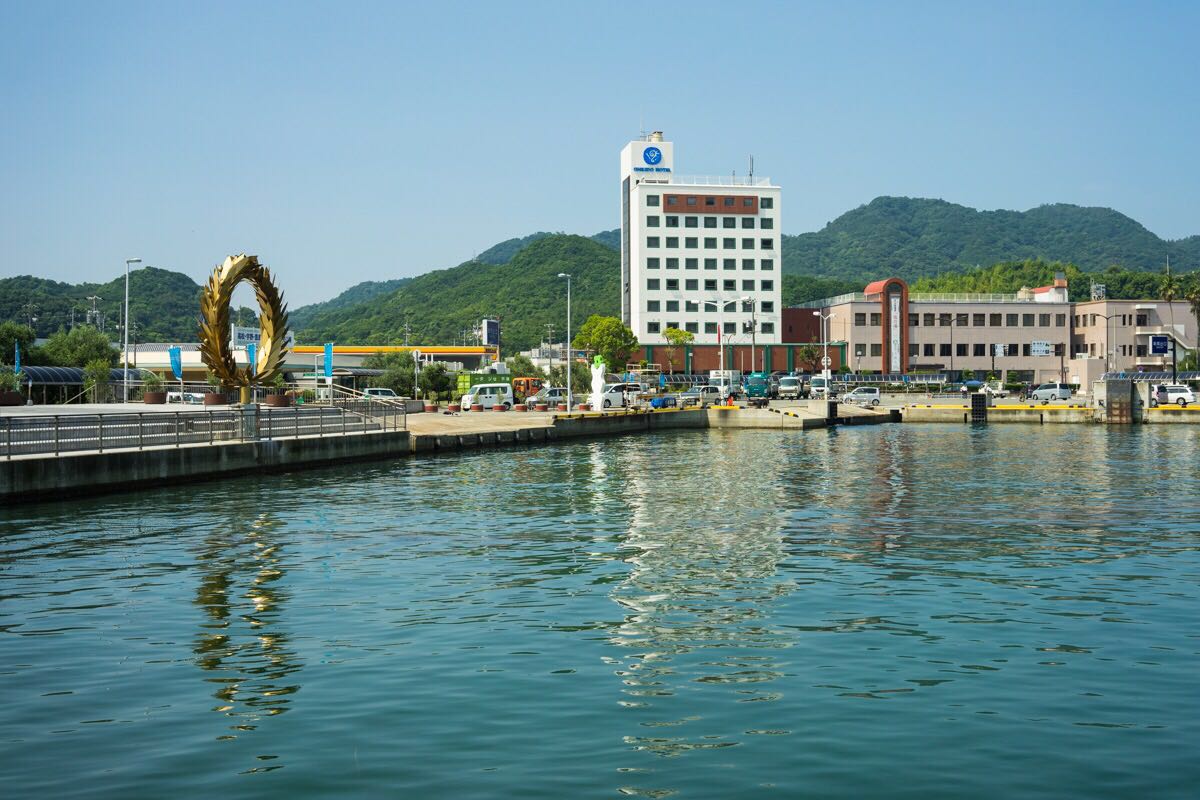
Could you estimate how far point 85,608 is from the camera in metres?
16.9

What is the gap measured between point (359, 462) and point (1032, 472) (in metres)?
28.8

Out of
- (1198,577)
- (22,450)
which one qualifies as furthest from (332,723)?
(22,450)

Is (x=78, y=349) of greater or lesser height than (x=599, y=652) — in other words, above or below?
above

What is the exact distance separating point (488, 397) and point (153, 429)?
162 feet

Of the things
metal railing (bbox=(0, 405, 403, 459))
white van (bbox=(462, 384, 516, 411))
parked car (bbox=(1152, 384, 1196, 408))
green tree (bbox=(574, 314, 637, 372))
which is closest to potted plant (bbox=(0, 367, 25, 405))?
metal railing (bbox=(0, 405, 403, 459))

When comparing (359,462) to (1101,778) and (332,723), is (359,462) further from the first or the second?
(1101,778)

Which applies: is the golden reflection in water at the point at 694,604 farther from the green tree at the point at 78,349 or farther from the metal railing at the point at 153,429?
the green tree at the point at 78,349

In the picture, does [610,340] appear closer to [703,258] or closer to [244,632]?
[703,258]

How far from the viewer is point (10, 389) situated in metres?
70.8

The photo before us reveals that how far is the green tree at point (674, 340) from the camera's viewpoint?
15025 centimetres

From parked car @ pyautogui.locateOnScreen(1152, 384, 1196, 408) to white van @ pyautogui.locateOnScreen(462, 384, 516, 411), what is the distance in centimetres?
5470

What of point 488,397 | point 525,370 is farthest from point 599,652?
point 525,370

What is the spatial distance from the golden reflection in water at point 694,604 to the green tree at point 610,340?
109570 millimetres

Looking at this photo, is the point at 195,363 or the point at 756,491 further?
the point at 195,363
